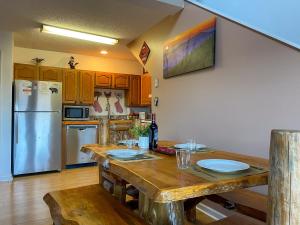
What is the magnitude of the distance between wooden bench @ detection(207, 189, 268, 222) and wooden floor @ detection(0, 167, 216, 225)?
75cm

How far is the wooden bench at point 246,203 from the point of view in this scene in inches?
57.2

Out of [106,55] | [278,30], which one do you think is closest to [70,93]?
[106,55]

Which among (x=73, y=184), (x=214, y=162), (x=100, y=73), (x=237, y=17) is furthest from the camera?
(x=100, y=73)

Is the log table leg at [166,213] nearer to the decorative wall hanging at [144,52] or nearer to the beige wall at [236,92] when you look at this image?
the beige wall at [236,92]

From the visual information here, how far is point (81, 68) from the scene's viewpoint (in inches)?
204

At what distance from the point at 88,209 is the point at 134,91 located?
421 cm

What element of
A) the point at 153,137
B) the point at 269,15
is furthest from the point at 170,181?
the point at 269,15

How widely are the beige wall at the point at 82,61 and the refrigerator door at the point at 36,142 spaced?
132 centimetres

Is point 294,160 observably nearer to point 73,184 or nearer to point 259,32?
point 259,32

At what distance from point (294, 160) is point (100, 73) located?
15.4 feet

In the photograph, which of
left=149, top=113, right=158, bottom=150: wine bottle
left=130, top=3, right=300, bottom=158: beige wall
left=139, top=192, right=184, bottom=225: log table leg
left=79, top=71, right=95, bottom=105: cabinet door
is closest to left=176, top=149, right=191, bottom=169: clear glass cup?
left=139, top=192, right=184, bottom=225: log table leg

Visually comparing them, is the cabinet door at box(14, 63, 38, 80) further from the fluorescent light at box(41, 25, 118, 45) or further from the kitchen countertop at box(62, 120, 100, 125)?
the fluorescent light at box(41, 25, 118, 45)

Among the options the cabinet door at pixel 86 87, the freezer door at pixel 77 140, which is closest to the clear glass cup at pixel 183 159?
the freezer door at pixel 77 140

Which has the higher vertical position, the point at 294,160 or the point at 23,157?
the point at 294,160
